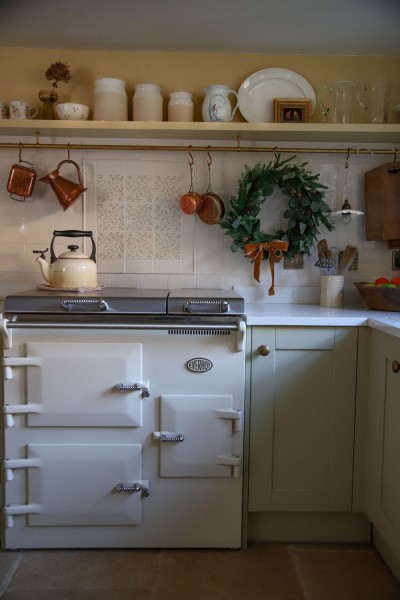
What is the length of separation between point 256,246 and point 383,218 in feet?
2.01

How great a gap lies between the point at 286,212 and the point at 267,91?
23.6 inches

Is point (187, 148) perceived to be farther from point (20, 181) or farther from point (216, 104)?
point (20, 181)

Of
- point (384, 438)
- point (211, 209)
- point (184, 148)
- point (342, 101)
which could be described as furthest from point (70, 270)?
point (342, 101)

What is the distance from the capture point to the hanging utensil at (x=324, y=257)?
7.29 feet

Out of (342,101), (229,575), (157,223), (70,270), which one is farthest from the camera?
(157,223)

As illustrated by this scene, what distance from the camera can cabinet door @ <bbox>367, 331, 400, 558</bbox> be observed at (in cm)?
156

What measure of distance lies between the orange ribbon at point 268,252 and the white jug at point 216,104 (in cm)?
59

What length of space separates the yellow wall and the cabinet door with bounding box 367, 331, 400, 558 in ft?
4.13

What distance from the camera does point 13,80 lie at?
2.25 m

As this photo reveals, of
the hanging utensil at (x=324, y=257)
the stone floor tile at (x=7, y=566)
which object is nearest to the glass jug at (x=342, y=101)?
the hanging utensil at (x=324, y=257)

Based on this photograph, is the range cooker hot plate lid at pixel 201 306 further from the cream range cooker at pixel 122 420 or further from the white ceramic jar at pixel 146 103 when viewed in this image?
the white ceramic jar at pixel 146 103

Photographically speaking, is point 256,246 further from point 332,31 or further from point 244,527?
point 244,527

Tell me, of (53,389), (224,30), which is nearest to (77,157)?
(224,30)

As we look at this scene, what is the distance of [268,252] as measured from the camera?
7.10 feet
